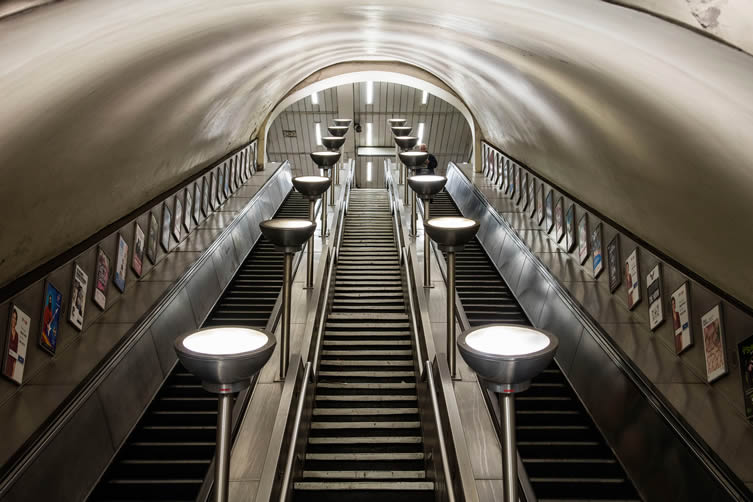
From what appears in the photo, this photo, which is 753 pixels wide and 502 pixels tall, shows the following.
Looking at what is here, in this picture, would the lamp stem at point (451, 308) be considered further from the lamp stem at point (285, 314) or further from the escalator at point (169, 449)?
the escalator at point (169, 449)

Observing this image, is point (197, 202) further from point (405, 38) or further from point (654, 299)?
point (654, 299)

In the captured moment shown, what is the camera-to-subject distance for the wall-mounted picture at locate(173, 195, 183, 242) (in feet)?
30.2

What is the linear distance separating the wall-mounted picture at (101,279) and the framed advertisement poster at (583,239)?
5.91m

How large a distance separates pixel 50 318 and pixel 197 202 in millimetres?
5308

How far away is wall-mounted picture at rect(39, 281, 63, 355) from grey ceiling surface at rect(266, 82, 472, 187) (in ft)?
51.6

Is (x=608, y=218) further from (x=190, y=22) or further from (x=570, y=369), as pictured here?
(x=190, y=22)

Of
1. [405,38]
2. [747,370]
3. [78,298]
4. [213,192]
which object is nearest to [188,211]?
[213,192]

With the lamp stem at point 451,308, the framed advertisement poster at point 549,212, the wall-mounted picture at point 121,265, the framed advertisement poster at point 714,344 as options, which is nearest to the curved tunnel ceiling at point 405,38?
the framed advertisement poster at point 714,344

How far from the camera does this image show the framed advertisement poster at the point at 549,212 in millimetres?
10414

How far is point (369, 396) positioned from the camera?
6.60 m

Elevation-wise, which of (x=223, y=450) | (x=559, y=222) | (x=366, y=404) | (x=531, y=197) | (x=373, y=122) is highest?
(x=223, y=450)

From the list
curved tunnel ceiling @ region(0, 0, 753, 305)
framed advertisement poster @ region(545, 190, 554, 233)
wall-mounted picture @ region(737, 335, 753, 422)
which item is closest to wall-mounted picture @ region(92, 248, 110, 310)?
curved tunnel ceiling @ region(0, 0, 753, 305)

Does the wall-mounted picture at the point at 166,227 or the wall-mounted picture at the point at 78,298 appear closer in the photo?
the wall-mounted picture at the point at 78,298

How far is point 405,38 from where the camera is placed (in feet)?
32.3
